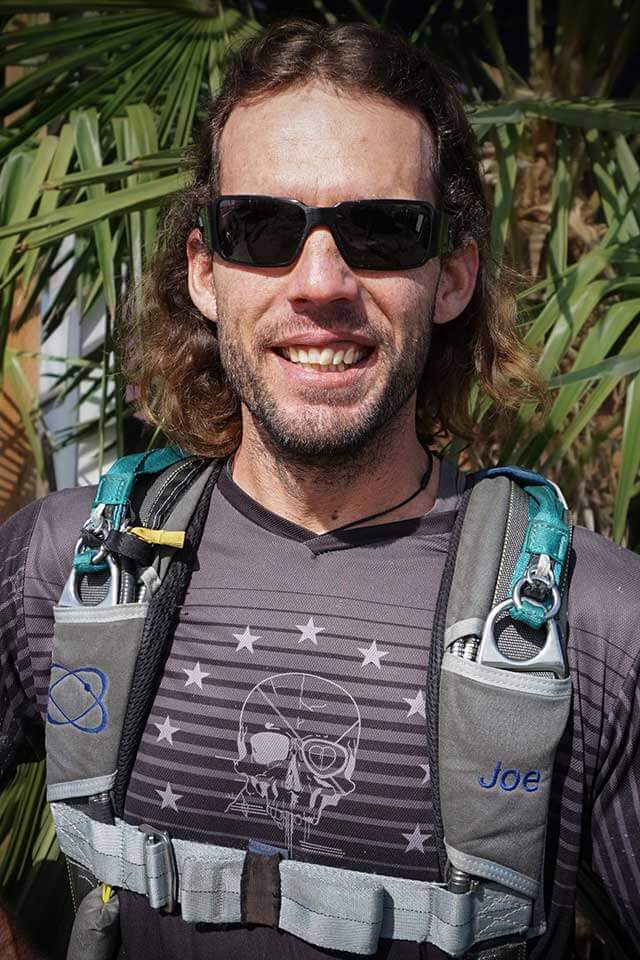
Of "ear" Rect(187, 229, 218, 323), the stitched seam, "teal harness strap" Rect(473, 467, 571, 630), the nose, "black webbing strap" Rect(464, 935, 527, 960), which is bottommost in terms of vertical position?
"black webbing strap" Rect(464, 935, 527, 960)

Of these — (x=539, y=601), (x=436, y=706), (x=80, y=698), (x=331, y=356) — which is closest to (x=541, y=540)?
(x=539, y=601)

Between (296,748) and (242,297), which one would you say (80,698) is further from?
(242,297)

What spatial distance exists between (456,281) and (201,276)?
0.35 m

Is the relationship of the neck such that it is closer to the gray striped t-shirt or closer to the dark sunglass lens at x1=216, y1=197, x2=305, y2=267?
the gray striped t-shirt

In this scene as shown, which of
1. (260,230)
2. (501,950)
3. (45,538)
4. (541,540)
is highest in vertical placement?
(260,230)

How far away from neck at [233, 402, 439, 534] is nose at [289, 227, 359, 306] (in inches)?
7.1

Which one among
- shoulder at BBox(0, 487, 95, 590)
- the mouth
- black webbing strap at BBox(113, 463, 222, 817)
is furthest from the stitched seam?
the mouth

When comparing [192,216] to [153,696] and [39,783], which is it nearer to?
[153,696]

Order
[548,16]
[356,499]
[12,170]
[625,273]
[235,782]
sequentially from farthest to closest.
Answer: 1. [548,16]
2. [12,170]
3. [625,273]
4. [356,499]
5. [235,782]

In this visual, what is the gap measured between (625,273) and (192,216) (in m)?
0.69

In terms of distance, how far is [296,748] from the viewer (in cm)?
107

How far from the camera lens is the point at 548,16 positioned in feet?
9.49

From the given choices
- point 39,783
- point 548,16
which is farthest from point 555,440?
point 548,16

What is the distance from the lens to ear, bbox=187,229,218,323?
1.36 meters
